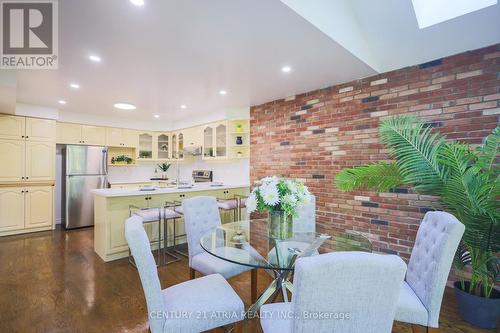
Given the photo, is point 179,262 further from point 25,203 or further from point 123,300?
point 25,203

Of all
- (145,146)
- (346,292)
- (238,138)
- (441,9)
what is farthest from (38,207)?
(441,9)

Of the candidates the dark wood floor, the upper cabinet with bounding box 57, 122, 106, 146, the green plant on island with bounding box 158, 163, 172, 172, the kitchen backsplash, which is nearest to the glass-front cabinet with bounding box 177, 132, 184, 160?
the kitchen backsplash

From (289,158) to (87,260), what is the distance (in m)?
3.10

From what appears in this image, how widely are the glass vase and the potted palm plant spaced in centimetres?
117

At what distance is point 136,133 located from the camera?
19.4 ft

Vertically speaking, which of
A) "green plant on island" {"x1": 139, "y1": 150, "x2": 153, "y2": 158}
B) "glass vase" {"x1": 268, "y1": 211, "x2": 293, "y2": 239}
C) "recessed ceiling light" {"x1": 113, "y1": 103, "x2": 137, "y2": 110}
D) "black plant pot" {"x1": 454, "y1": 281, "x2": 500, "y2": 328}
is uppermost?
"recessed ceiling light" {"x1": 113, "y1": 103, "x2": 137, "y2": 110}

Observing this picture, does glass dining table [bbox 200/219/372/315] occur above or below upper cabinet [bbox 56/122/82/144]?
below

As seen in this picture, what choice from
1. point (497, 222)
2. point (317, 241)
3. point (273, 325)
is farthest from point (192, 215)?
point (497, 222)

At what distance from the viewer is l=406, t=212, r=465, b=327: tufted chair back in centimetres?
138

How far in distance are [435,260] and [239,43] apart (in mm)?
2163

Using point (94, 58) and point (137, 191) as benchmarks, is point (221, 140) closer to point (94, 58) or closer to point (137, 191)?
point (137, 191)

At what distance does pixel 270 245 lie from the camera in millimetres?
1866

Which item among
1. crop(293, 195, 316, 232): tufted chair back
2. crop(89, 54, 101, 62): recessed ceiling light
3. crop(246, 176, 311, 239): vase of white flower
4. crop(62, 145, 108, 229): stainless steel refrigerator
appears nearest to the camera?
crop(246, 176, 311, 239): vase of white flower

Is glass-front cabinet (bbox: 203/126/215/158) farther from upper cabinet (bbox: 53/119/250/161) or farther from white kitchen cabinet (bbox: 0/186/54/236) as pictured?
white kitchen cabinet (bbox: 0/186/54/236)
